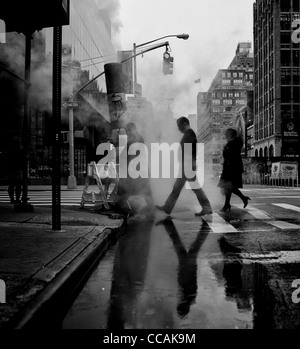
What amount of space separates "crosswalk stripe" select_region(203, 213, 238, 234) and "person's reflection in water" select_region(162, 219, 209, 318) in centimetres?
17

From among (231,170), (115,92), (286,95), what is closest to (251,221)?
(231,170)

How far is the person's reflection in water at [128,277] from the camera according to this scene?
2645 mm

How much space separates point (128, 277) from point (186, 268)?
64 cm

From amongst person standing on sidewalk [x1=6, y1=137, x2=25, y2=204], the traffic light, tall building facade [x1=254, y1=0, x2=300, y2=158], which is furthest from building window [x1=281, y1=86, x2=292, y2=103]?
person standing on sidewalk [x1=6, y1=137, x2=25, y2=204]

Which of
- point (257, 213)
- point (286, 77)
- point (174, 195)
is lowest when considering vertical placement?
point (257, 213)

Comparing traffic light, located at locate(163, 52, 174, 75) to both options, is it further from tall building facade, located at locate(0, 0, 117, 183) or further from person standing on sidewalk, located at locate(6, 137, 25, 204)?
person standing on sidewalk, located at locate(6, 137, 25, 204)

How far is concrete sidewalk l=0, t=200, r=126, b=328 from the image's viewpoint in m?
2.51

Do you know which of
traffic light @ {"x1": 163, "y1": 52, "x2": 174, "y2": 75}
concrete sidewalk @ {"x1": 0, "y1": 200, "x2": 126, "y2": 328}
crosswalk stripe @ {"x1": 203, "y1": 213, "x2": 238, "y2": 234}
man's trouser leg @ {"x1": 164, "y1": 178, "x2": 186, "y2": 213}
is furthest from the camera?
traffic light @ {"x1": 163, "y1": 52, "x2": 174, "y2": 75}

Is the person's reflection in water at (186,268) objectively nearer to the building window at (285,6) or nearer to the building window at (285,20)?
the building window at (285,20)

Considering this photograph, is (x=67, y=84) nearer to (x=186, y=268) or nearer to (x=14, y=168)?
(x=14, y=168)

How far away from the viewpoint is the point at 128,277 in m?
3.69
